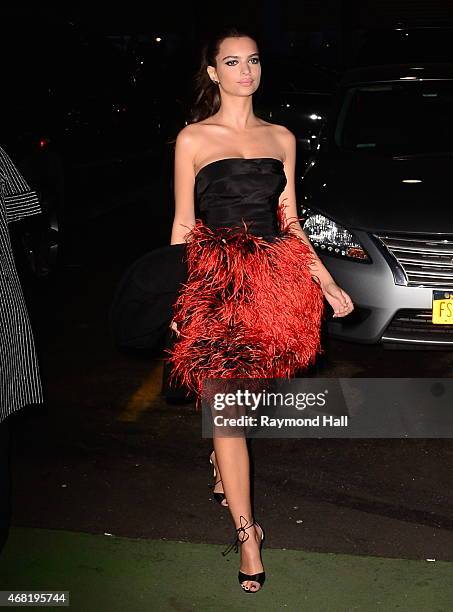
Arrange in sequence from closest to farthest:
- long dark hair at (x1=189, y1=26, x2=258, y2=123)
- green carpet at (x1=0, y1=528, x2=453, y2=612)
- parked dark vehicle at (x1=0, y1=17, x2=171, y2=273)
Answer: green carpet at (x1=0, y1=528, x2=453, y2=612) < long dark hair at (x1=189, y1=26, x2=258, y2=123) < parked dark vehicle at (x1=0, y1=17, x2=171, y2=273)

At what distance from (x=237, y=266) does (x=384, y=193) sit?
2.69 m

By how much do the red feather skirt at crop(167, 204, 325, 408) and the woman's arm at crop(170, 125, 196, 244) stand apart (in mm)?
76

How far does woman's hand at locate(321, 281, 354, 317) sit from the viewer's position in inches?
167

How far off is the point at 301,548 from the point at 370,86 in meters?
4.37

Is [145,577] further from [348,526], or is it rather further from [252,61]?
[252,61]

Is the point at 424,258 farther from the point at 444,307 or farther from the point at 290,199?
the point at 290,199

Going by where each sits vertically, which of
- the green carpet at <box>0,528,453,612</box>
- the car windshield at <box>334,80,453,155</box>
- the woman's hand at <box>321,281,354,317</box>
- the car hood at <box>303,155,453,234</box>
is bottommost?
the green carpet at <box>0,528,453,612</box>

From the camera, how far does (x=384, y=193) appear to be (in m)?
6.39

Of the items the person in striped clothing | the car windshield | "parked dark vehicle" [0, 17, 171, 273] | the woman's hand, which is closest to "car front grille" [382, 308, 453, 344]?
the car windshield

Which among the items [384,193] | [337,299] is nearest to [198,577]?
[337,299]

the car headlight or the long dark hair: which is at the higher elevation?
the long dark hair

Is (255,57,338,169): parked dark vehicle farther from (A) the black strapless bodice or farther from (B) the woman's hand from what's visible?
(A) the black strapless bodice

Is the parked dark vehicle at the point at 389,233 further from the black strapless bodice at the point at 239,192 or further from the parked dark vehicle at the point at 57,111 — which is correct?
the parked dark vehicle at the point at 57,111

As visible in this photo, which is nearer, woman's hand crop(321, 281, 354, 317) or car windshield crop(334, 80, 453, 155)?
woman's hand crop(321, 281, 354, 317)
